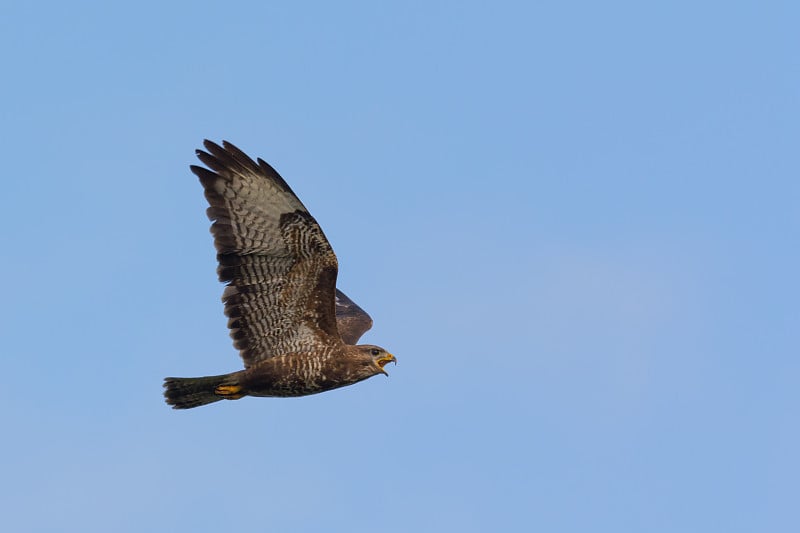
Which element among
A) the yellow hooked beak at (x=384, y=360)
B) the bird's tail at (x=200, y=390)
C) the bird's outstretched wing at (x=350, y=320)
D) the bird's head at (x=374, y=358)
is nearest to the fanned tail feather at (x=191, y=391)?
the bird's tail at (x=200, y=390)

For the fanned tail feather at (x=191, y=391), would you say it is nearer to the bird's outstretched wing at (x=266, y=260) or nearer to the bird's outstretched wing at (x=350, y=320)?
the bird's outstretched wing at (x=266, y=260)

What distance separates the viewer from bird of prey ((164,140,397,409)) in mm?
18594

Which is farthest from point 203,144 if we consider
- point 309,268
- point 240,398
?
point 240,398

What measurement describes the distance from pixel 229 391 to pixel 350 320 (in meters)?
3.48

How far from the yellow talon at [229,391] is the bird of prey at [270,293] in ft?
0.04

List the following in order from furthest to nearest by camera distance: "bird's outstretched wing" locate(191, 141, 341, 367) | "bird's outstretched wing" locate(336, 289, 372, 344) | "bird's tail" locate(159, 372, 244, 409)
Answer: "bird's outstretched wing" locate(336, 289, 372, 344), "bird's tail" locate(159, 372, 244, 409), "bird's outstretched wing" locate(191, 141, 341, 367)

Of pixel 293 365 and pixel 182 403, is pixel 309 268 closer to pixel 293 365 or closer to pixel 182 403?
pixel 293 365

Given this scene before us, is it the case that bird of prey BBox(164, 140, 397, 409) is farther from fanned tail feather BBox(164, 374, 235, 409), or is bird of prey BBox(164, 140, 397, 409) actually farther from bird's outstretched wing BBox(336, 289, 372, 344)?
bird's outstretched wing BBox(336, 289, 372, 344)

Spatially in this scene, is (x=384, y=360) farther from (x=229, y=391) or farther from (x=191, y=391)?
(x=191, y=391)

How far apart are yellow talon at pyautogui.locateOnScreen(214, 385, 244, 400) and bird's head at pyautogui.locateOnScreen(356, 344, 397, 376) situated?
1579 mm

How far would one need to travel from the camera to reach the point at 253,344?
63.9 feet

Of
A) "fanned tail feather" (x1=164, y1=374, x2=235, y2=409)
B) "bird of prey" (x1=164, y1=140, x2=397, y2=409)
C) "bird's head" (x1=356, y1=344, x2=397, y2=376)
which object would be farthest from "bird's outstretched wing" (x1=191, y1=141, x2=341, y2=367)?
"fanned tail feather" (x1=164, y1=374, x2=235, y2=409)

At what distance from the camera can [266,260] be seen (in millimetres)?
18953

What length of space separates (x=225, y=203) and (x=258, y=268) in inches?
36.1
